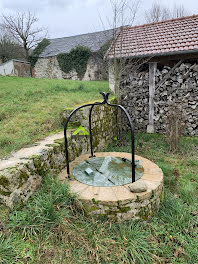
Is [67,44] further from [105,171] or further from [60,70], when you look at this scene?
[105,171]

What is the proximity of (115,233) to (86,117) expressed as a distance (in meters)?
2.41

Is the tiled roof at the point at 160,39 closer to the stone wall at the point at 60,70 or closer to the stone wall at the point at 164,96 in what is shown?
the stone wall at the point at 164,96

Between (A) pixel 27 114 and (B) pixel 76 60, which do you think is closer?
(A) pixel 27 114

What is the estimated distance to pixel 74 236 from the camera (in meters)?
2.10

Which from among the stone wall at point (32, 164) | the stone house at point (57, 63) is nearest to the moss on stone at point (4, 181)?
the stone wall at point (32, 164)

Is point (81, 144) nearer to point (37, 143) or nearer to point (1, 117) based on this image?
point (37, 143)

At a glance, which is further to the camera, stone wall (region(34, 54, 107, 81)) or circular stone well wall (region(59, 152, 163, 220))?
stone wall (region(34, 54, 107, 81))

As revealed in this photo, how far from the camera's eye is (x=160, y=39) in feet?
21.4

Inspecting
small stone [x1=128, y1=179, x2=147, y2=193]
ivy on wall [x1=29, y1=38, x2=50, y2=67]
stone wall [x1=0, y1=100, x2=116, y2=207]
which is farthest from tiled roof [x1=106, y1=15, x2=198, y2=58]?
ivy on wall [x1=29, y1=38, x2=50, y2=67]

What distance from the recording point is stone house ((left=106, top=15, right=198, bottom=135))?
5863 millimetres

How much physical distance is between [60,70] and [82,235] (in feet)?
52.5

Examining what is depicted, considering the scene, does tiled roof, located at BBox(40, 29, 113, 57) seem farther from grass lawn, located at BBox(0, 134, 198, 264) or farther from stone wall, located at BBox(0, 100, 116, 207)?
grass lawn, located at BBox(0, 134, 198, 264)

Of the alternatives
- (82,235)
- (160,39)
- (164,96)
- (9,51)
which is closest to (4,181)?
(82,235)

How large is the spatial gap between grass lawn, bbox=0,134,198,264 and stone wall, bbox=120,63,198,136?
3929 millimetres
